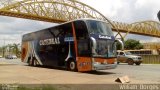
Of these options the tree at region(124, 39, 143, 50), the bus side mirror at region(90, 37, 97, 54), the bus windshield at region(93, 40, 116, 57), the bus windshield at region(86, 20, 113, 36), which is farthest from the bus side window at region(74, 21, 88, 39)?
the tree at region(124, 39, 143, 50)

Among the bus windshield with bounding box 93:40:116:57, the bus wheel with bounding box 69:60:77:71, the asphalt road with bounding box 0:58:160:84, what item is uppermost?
the bus windshield with bounding box 93:40:116:57

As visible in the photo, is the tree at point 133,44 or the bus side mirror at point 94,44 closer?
the bus side mirror at point 94,44

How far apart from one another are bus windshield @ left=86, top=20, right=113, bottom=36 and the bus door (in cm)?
35

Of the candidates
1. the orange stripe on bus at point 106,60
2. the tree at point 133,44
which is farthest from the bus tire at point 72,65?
the tree at point 133,44

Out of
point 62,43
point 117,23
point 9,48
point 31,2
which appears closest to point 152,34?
point 117,23

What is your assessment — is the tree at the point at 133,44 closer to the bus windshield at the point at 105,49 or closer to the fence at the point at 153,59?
the fence at the point at 153,59

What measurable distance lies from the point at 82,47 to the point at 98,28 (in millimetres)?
1674

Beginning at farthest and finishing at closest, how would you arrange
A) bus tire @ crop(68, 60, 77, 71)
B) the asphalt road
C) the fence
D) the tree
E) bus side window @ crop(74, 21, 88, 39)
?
the tree, the fence, bus tire @ crop(68, 60, 77, 71), bus side window @ crop(74, 21, 88, 39), the asphalt road

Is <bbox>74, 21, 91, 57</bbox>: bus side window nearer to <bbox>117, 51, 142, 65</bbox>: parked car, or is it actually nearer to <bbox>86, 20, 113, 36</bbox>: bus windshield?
<bbox>86, 20, 113, 36</bbox>: bus windshield

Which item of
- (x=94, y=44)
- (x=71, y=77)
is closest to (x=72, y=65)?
(x=94, y=44)

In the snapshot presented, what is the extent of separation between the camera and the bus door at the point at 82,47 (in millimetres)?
20828

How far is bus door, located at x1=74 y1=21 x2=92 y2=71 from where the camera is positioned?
20.8 metres

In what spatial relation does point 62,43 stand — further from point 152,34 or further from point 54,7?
point 152,34

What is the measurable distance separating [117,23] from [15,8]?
46.4 metres
